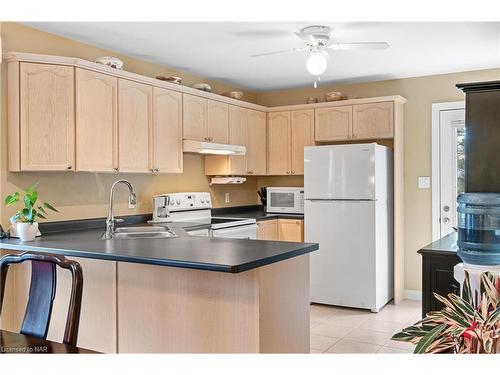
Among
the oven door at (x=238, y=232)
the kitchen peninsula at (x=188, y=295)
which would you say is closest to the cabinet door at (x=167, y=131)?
the oven door at (x=238, y=232)

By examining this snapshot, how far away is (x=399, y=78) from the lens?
17.1 feet

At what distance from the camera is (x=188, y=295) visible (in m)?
2.50

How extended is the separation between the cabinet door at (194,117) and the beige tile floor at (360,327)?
2.02m

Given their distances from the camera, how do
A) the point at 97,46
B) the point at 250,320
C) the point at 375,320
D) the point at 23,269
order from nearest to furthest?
the point at 250,320, the point at 23,269, the point at 97,46, the point at 375,320

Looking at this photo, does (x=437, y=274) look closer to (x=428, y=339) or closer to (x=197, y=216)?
(x=428, y=339)

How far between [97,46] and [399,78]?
3.11 metres

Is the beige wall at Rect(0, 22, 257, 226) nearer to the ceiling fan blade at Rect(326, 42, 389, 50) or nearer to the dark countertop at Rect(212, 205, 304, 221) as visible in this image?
the dark countertop at Rect(212, 205, 304, 221)

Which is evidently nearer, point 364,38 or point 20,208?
point 20,208

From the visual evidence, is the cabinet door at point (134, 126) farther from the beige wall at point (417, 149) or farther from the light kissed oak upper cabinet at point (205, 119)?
the beige wall at point (417, 149)

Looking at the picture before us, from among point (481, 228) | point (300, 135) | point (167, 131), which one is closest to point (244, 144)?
point (300, 135)

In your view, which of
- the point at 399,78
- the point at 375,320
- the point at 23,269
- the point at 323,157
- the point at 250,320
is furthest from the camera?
the point at 399,78

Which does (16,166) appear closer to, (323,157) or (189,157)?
(189,157)

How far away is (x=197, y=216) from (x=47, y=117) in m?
1.94
